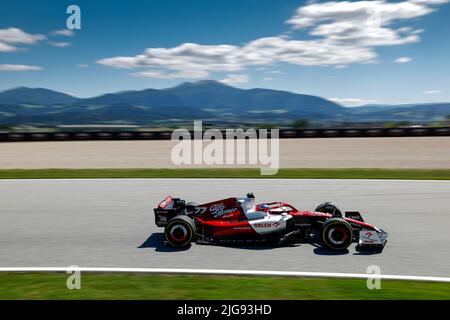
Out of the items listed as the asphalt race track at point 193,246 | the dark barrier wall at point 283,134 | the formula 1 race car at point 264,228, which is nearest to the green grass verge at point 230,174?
the asphalt race track at point 193,246

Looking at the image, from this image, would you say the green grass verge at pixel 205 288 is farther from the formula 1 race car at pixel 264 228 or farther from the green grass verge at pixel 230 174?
the green grass verge at pixel 230 174

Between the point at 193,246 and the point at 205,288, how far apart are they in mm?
2321

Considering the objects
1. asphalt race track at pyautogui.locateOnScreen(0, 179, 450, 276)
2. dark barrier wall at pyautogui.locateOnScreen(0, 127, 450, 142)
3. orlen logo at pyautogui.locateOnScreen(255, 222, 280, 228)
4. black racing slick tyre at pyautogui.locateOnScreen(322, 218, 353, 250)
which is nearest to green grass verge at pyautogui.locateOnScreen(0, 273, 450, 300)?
asphalt race track at pyautogui.locateOnScreen(0, 179, 450, 276)

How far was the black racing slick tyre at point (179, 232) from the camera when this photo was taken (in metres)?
8.15

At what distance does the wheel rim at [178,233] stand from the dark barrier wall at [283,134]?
3393 centimetres

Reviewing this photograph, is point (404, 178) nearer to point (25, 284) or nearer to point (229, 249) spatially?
point (229, 249)

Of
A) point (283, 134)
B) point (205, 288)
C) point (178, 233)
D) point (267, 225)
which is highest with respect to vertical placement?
point (283, 134)

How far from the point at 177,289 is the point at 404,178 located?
13.1m

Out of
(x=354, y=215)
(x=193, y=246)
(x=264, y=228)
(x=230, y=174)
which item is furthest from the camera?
(x=230, y=174)

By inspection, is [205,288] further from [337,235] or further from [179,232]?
[337,235]

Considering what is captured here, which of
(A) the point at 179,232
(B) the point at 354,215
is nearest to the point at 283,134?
(B) the point at 354,215

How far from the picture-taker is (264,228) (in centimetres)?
814

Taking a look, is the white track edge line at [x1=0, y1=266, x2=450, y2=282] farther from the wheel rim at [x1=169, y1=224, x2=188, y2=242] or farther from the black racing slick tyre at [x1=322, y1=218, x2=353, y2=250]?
the wheel rim at [x1=169, y1=224, x2=188, y2=242]
